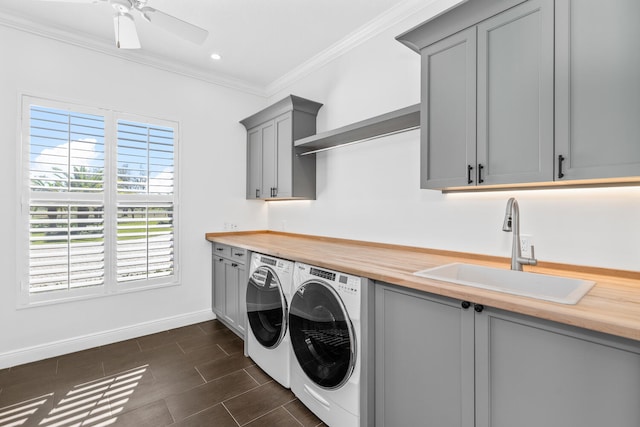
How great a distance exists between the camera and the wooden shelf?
2038mm

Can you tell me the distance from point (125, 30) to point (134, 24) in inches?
3.0

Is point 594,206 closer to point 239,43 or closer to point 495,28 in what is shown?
point 495,28

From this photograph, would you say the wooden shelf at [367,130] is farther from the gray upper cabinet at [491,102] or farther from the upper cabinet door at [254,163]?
the upper cabinet door at [254,163]

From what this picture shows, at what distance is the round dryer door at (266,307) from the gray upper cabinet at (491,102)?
4.16 feet

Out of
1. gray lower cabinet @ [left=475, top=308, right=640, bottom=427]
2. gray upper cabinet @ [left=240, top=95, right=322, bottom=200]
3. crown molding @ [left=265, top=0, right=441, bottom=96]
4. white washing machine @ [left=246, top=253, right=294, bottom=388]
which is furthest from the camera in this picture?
gray upper cabinet @ [left=240, top=95, right=322, bottom=200]

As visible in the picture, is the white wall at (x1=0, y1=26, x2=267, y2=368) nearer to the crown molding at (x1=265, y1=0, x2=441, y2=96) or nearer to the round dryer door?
the crown molding at (x1=265, y1=0, x2=441, y2=96)

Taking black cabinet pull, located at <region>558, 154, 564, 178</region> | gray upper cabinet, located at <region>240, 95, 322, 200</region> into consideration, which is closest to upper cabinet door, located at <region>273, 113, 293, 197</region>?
gray upper cabinet, located at <region>240, 95, 322, 200</region>

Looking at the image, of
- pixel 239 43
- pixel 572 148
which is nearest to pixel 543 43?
pixel 572 148

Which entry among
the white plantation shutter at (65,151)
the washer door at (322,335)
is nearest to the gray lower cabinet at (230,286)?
the washer door at (322,335)

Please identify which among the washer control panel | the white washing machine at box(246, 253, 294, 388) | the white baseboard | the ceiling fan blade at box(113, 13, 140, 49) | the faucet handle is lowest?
the white baseboard

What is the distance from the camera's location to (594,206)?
151 cm

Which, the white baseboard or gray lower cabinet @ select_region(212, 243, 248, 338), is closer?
the white baseboard

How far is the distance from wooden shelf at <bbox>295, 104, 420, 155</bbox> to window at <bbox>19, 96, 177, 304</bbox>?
5.05ft

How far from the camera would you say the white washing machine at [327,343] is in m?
1.66
